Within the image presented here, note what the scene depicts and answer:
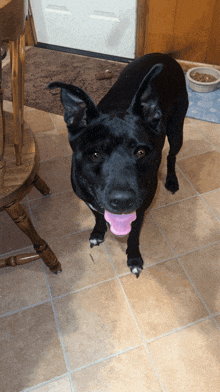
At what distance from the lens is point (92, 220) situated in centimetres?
232

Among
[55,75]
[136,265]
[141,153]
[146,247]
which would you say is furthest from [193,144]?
[55,75]

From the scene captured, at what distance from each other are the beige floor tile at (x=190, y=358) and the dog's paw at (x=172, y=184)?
108 cm

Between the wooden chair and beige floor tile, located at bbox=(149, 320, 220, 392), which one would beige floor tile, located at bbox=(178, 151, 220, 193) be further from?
the wooden chair

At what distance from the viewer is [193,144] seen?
2.86 meters

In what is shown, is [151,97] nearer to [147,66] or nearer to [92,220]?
[147,66]

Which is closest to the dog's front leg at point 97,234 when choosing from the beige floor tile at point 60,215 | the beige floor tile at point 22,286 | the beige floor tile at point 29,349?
the beige floor tile at point 60,215

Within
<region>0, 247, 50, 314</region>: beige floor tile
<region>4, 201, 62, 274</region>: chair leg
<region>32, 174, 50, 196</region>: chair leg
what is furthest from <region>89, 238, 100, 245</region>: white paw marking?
<region>32, 174, 50, 196</region>: chair leg

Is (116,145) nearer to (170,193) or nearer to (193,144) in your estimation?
(170,193)

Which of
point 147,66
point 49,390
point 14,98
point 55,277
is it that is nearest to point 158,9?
point 147,66

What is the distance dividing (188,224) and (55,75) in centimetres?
280

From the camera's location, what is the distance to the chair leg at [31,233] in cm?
151

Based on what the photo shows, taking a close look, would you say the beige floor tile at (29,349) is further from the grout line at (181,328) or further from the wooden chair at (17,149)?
the grout line at (181,328)

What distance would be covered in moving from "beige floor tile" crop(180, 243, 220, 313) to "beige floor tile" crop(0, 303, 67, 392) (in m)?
0.98

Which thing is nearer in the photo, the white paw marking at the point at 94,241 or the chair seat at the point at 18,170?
the chair seat at the point at 18,170
